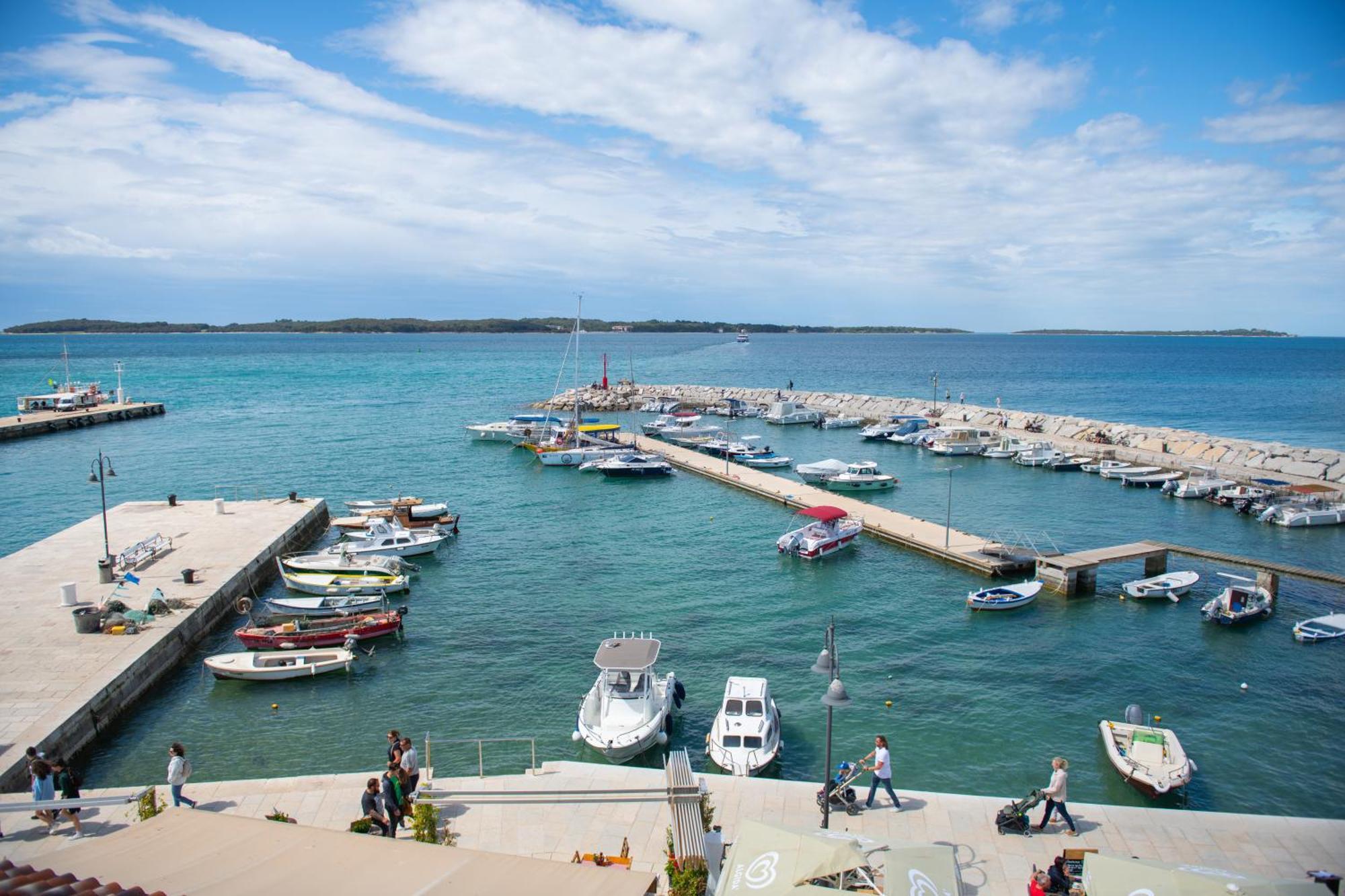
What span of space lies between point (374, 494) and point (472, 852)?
44374 millimetres

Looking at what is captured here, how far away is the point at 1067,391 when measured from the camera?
130750 mm

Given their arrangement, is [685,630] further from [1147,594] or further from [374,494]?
[374,494]

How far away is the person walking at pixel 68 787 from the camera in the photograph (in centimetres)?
1410

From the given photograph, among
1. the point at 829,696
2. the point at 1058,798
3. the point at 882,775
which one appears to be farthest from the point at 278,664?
the point at 1058,798

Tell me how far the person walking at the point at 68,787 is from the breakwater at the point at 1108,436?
62.2 metres

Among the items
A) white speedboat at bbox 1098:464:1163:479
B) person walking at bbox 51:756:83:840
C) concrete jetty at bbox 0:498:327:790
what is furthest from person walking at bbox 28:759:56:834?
white speedboat at bbox 1098:464:1163:479

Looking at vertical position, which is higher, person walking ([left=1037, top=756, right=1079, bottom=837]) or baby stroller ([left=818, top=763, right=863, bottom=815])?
person walking ([left=1037, top=756, right=1079, bottom=837])

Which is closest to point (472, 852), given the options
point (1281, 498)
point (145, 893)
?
point (145, 893)

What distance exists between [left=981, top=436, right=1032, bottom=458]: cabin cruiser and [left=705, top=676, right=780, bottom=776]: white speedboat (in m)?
49.9

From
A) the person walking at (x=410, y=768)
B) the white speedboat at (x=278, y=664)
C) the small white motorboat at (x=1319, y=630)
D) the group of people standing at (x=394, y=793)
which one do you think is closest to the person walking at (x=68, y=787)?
the group of people standing at (x=394, y=793)

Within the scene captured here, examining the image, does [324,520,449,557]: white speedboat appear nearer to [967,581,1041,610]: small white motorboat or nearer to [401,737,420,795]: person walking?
[401,737,420,795]: person walking

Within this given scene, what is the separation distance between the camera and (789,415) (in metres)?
85.1

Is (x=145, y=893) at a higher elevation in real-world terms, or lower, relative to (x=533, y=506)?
higher

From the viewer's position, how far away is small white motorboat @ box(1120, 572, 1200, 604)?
104 feet
